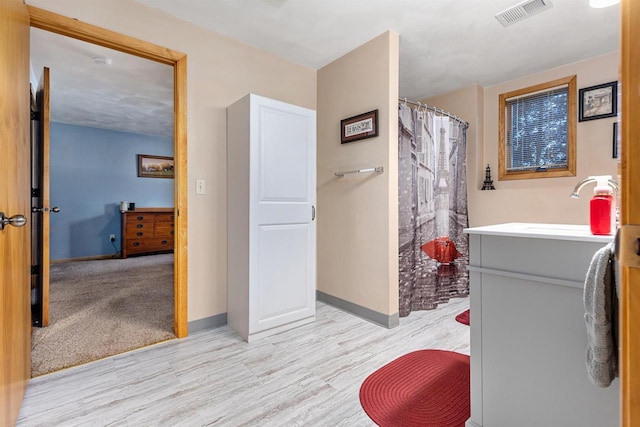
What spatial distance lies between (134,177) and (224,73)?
4.40 metres

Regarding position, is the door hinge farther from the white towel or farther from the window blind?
the window blind

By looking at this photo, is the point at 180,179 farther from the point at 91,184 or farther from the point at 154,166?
the point at 154,166

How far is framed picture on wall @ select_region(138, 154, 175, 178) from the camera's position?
5844 mm

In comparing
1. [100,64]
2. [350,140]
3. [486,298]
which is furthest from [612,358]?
[100,64]

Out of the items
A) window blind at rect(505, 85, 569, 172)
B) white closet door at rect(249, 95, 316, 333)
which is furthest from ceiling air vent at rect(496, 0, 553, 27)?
white closet door at rect(249, 95, 316, 333)

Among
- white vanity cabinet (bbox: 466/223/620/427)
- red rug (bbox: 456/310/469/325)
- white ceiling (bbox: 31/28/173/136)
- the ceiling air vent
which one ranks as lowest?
red rug (bbox: 456/310/469/325)

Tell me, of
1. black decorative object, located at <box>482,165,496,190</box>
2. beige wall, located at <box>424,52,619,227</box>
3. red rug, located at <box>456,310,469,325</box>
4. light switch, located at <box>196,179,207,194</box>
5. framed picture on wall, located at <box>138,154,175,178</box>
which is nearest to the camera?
light switch, located at <box>196,179,207,194</box>

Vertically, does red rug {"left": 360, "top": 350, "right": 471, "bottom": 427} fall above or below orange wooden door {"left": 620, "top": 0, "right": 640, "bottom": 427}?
below

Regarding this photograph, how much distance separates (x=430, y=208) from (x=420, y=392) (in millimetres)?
1756

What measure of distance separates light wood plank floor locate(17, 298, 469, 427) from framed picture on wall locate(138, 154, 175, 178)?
4.75 m

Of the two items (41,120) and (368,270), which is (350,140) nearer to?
(368,270)

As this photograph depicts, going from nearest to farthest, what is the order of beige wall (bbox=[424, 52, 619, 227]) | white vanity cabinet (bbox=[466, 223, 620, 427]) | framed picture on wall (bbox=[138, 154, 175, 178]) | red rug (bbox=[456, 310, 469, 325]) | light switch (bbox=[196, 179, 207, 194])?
1. white vanity cabinet (bbox=[466, 223, 620, 427])
2. light switch (bbox=[196, 179, 207, 194])
3. red rug (bbox=[456, 310, 469, 325])
4. beige wall (bbox=[424, 52, 619, 227])
5. framed picture on wall (bbox=[138, 154, 175, 178])

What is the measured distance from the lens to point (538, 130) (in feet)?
10.6

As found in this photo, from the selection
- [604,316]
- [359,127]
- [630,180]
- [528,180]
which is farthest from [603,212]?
[528,180]
